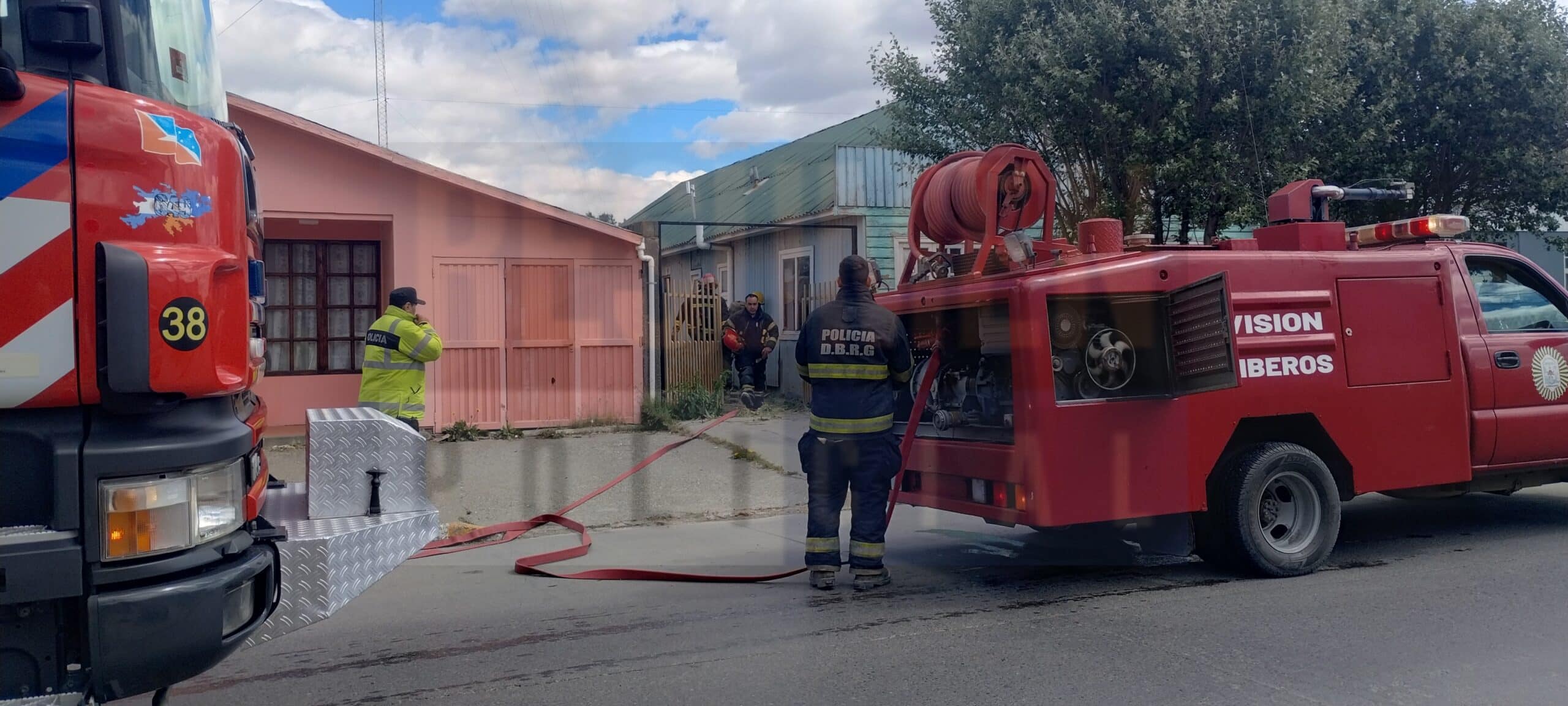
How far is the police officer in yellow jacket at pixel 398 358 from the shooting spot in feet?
27.6

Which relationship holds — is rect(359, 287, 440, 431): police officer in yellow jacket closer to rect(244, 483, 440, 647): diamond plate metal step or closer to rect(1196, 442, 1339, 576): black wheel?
rect(244, 483, 440, 647): diamond plate metal step

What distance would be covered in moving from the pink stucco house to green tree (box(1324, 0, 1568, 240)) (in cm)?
846

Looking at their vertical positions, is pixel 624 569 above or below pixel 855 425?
below

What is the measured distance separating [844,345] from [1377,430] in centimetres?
328

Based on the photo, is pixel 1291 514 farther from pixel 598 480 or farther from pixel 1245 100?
pixel 598 480

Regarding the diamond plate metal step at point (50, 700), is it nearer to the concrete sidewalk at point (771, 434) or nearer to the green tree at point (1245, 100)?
the concrete sidewalk at point (771, 434)

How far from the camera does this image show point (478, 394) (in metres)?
13.0

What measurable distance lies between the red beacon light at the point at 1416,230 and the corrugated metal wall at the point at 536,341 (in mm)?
8542

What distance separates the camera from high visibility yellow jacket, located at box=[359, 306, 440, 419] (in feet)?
27.5

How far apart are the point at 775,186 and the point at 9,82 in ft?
61.0

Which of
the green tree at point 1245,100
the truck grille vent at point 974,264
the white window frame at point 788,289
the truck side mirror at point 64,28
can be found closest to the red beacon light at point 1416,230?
the truck grille vent at point 974,264

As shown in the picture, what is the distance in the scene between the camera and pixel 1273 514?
264 inches

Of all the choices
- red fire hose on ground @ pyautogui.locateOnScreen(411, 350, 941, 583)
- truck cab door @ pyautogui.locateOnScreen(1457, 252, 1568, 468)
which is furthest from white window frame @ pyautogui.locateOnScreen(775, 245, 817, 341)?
truck cab door @ pyautogui.locateOnScreen(1457, 252, 1568, 468)

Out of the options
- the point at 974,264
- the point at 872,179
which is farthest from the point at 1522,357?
the point at 872,179
